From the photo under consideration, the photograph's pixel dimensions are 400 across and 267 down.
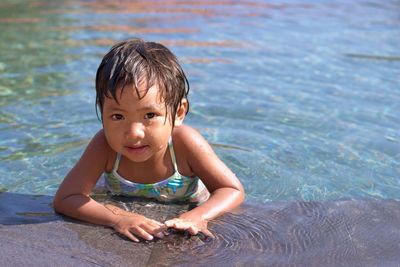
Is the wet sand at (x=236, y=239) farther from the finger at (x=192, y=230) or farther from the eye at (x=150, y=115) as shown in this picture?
the eye at (x=150, y=115)

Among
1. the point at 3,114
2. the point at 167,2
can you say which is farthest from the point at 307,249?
the point at 167,2

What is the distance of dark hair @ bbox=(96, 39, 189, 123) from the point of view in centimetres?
314

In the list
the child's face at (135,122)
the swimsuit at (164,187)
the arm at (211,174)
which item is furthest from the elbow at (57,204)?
the arm at (211,174)

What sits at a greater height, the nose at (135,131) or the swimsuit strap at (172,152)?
the nose at (135,131)

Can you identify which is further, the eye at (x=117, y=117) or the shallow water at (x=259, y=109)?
the shallow water at (x=259, y=109)

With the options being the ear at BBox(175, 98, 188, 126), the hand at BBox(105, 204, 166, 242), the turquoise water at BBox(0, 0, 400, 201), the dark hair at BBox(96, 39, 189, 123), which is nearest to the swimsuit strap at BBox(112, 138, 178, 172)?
the ear at BBox(175, 98, 188, 126)

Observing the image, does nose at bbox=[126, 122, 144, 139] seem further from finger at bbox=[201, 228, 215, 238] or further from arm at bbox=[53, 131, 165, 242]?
finger at bbox=[201, 228, 215, 238]

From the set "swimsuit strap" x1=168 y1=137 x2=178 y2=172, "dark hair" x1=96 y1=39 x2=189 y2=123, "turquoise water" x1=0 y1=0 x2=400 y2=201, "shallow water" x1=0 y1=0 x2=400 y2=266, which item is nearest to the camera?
"dark hair" x1=96 y1=39 x2=189 y2=123

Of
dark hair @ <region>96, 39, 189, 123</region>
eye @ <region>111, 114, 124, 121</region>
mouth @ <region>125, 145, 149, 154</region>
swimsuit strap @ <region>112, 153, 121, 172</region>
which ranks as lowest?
swimsuit strap @ <region>112, 153, 121, 172</region>

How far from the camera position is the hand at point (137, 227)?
3.19 m

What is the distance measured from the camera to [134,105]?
10.3 ft

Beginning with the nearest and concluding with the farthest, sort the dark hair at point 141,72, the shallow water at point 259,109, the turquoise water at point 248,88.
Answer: the dark hair at point 141,72 < the shallow water at point 259,109 < the turquoise water at point 248,88

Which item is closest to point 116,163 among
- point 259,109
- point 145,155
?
point 145,155

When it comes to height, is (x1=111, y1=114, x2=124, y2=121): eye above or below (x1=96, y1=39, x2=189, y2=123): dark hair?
below
